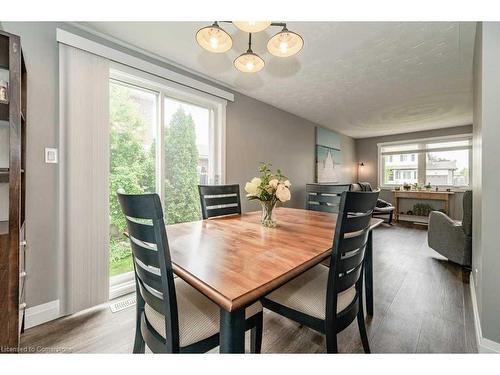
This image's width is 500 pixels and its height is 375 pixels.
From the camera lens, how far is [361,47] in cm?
212

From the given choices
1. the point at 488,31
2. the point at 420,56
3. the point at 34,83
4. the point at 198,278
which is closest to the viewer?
the point at 198,278

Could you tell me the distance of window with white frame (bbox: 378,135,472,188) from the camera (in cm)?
518

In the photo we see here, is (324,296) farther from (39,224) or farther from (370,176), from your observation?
(370,176)

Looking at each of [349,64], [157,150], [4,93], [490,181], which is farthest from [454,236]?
[4,93]

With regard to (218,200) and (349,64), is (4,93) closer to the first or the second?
(218,200)

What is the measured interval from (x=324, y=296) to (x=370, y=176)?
6385 mm

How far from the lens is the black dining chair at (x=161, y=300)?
2.60ft

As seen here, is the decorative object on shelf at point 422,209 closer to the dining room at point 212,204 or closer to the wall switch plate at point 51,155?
the dining room at point 212,204

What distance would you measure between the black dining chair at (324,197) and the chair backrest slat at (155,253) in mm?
1765

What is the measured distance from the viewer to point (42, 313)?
1642mm

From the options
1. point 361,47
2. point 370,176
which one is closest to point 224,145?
point 361,47

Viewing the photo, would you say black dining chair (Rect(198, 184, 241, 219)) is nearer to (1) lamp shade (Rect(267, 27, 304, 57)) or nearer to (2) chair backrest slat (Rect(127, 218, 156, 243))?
(2) chair backrest slat (Rect(127, 218, 156, 243))

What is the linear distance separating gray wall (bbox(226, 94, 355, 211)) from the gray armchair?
2.17m

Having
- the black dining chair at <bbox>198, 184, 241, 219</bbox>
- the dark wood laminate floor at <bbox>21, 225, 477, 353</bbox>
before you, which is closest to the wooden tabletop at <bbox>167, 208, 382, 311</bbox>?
the black dining chair at <bbox>198, 184, 241, 219</bbox>
